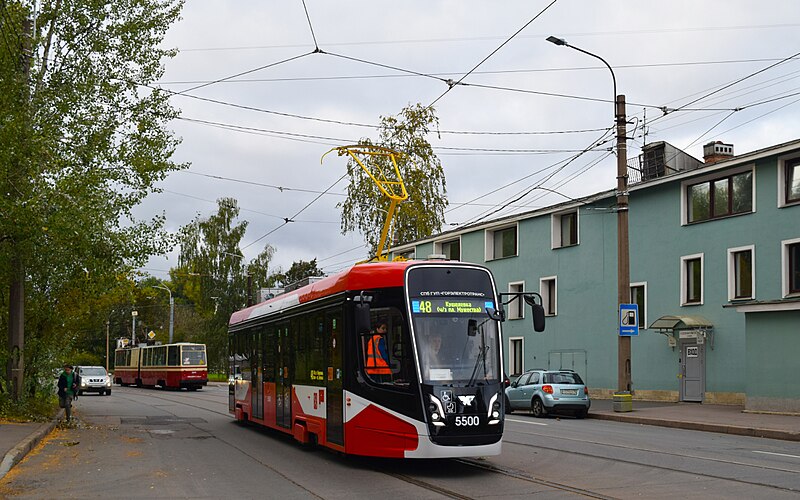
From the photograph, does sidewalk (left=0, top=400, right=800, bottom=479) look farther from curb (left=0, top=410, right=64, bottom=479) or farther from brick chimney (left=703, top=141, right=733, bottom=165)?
brick chimney (left=703, top=141, right=733, bottom=165)

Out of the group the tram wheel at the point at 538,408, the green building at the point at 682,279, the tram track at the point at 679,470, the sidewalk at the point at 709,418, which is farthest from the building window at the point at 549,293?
the tram track at the point at 679,470

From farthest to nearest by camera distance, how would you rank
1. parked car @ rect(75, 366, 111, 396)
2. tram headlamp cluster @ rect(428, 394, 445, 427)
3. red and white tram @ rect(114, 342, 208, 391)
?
red and white tram @ rect(114, 342, 208, 391) → parked car @ rect(75, 366, 111, 396) → tram headlamp cluster @ rect(428, 394, 445, 427)

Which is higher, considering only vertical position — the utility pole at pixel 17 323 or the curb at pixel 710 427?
the utility pole at pixel 17 323

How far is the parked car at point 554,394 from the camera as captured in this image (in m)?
27.9

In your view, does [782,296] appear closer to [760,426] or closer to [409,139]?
[760,426]

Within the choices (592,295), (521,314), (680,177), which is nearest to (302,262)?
(521,314)

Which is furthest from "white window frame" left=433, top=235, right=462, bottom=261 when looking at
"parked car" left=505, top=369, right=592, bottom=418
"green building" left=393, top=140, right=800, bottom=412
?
"parked car" left=505, top=369, right=592, bottom=418

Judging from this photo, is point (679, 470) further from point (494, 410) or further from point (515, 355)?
point (515, 355)

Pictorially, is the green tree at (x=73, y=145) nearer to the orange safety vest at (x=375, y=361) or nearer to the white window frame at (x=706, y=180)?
the orange safety vest at (x=375, y=361)

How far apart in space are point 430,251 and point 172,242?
95.1ft

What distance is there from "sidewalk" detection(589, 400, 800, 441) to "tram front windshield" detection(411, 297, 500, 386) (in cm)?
1024

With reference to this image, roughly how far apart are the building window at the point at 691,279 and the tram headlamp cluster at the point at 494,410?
71.3ft

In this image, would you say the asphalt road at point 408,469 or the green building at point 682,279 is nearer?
the asphalt road at point 408,469

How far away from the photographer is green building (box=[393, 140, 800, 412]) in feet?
92.9
